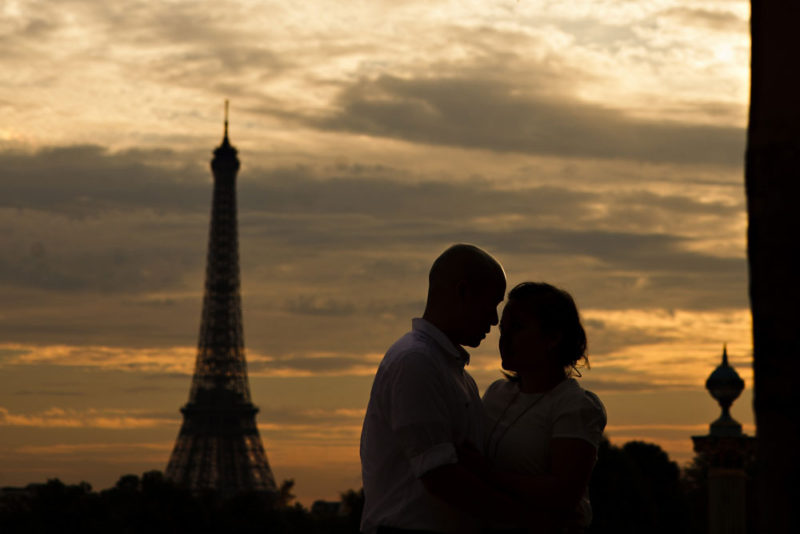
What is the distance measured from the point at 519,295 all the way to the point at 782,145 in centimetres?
217

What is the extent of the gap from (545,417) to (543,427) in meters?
0.04

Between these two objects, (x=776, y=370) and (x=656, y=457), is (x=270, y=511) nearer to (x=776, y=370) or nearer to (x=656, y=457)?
(x=656, y=457)

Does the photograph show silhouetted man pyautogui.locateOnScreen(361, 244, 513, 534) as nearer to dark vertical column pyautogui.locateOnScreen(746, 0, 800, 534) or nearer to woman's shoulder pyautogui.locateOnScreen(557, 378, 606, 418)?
woman's shoulder pyautogui.locateOnScreen(557, 378, 606, 418)

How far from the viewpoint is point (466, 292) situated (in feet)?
19.1

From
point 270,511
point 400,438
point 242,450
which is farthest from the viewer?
point 242,450

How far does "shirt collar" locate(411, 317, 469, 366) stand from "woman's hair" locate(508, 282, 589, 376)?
36cm

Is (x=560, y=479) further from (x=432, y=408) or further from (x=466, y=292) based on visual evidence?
(x=466, y=292)

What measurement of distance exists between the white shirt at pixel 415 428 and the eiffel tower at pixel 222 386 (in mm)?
99434

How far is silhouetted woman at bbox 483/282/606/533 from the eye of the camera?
18.7ft

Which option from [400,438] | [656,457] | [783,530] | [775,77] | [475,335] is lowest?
[783,530]

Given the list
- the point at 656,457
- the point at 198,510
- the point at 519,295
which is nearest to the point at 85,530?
the point at 198,510

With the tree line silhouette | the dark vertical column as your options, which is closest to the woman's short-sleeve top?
the dark vertical column

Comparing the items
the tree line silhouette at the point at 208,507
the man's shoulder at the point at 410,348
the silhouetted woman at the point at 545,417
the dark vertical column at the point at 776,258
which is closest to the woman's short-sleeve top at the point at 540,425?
the silhouetted woman at the point at 545,417

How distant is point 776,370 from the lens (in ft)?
13.2
